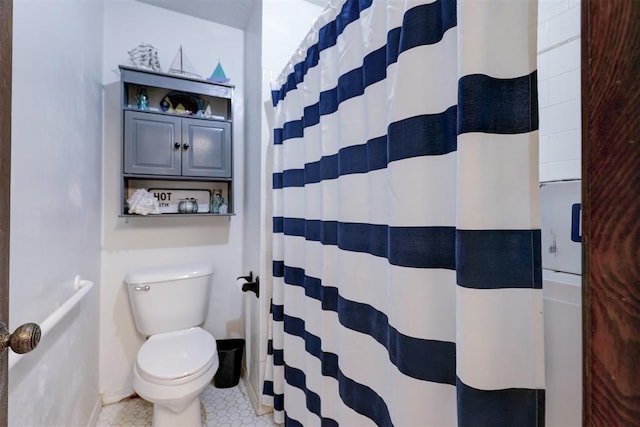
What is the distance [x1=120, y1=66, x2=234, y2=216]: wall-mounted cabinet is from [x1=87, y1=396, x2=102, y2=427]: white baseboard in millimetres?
1059

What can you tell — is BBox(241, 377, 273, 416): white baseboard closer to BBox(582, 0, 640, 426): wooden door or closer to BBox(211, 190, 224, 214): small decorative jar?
BBox(211, 190, 224, 214): small decorative jar

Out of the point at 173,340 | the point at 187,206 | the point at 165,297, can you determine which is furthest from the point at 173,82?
the point at 173,340

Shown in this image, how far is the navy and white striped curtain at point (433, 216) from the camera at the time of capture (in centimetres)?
45

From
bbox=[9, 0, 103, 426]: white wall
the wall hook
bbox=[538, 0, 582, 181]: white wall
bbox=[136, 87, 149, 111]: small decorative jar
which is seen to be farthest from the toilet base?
bbox=[538, 0, 582, 181]: white wall

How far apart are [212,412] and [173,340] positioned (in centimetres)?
47

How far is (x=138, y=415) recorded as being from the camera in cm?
159

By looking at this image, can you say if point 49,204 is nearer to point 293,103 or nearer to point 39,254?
point 39,254

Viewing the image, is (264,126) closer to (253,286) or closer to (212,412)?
(253,286)

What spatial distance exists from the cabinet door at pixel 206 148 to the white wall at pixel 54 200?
0.46m

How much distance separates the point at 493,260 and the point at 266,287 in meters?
1.28

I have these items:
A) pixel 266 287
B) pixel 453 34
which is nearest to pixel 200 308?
pixel 266 287

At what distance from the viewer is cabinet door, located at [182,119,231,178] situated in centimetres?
170

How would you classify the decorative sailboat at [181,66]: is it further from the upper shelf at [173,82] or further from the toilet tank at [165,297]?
the toilet tank at [165,297]

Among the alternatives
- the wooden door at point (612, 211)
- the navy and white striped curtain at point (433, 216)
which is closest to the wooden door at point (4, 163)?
the navy and white striped curtain at point (433, 216)
